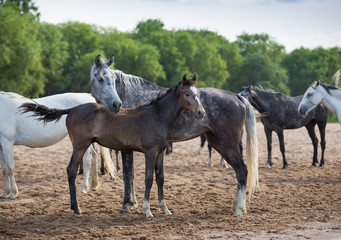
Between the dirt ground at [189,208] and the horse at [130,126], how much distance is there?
0.55m

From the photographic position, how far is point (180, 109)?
6418mm

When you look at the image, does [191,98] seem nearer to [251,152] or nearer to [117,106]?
[117,106]

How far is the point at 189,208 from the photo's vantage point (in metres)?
6.86

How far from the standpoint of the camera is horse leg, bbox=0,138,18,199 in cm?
765

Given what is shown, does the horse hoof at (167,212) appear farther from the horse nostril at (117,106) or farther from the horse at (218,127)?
the horse nostril at (117,106)

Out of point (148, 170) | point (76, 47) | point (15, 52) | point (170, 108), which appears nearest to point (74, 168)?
point (148, 170)

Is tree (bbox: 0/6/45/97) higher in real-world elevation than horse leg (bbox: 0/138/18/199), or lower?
higher

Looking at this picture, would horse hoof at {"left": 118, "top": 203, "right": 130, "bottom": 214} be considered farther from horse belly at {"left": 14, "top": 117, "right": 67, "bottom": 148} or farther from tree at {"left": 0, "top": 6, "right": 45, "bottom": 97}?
tree at {"left": 0, "top": 6, "right": 45, "bottom": 97}

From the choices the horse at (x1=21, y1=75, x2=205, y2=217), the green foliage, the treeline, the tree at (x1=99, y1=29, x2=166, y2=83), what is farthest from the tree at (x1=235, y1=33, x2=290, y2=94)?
the horse at (x1=21, y1=75, x2=205, y2=217)

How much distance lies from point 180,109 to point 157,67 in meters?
42.6

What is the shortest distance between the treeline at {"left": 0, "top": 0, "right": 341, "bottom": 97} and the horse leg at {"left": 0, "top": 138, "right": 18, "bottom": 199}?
2669 cm

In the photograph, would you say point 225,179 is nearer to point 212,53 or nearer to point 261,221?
point 261,221

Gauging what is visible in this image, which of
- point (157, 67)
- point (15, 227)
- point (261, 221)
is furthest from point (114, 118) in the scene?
point (157, 67)

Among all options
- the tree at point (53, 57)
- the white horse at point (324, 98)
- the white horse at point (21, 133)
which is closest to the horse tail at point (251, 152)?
the white horse at point (21, 133)
